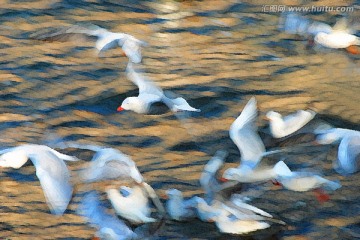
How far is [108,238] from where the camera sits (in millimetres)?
1471

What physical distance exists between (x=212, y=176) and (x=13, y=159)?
52 cm

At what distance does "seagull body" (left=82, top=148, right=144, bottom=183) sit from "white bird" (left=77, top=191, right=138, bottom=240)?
0.05 meters

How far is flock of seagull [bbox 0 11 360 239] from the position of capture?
1.48 meters

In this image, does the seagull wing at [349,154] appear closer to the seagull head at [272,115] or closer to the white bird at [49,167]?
the seagull head at [272,115]

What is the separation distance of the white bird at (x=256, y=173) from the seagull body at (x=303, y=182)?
16 mm

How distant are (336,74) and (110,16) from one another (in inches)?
32.1

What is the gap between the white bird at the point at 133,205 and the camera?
1486 millimetres

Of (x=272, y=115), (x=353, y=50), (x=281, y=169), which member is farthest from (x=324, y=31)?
(x=281, y=169)

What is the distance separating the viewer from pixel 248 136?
165 centimetres

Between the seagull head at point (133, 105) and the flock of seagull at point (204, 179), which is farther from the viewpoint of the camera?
the seagull head at point (133, 105)

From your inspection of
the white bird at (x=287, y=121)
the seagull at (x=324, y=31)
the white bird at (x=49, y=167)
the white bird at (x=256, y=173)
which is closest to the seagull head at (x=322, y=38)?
the seagull at (x=324, y=31)

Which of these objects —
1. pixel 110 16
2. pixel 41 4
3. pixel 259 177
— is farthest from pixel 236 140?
pixel 41 4

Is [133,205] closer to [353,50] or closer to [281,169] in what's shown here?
[281,169]

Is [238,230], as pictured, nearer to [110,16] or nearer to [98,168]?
[98,168]
